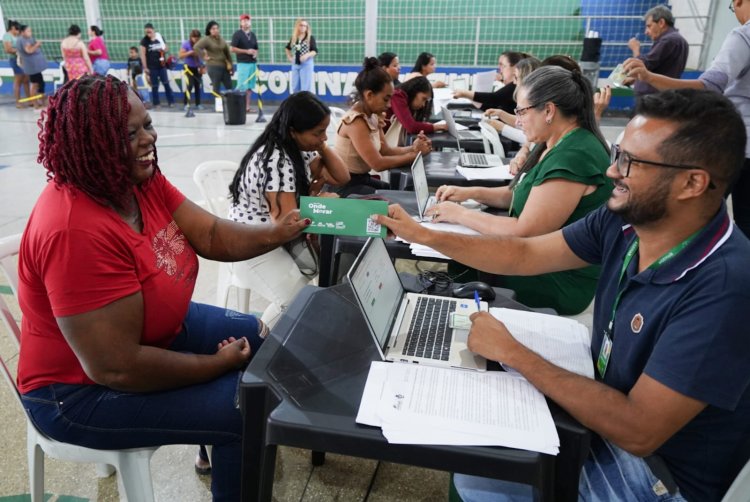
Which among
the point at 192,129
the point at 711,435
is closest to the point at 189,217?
the point at 711,435

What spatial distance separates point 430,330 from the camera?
4.47 ft

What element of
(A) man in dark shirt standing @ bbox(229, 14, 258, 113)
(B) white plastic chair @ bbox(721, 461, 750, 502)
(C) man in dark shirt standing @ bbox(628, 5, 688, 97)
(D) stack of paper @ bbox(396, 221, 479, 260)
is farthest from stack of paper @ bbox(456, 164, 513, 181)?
(A) man in dark shirt standing @ bbox(229, 14, 258, 113)

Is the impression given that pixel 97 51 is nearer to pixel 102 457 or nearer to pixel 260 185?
pixel 260 185

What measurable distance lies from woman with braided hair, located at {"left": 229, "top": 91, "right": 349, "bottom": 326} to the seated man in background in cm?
130

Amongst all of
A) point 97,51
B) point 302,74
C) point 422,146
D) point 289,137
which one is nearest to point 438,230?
point 289,137

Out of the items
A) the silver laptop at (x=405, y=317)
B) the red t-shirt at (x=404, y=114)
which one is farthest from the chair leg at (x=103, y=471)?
the red t-shirt at (x=404, y=114)

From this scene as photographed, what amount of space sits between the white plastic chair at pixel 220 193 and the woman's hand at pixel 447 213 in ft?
3.15

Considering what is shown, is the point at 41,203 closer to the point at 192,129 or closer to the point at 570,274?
the point at 570,274

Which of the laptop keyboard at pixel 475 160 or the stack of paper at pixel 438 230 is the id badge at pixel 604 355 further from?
the laptop keyboard at pixel 475 160

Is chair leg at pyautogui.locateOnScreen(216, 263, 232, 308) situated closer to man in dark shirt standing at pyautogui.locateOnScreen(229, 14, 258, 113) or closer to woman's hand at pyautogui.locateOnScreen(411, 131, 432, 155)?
woman's hand at pyautogui.locateOnScreen(411, 131, 432, 155)

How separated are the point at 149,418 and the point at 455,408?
0.80 metres

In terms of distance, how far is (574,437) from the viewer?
1023mm

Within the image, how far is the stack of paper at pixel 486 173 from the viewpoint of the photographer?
3049mm

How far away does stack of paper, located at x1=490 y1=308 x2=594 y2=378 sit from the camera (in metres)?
1.25
